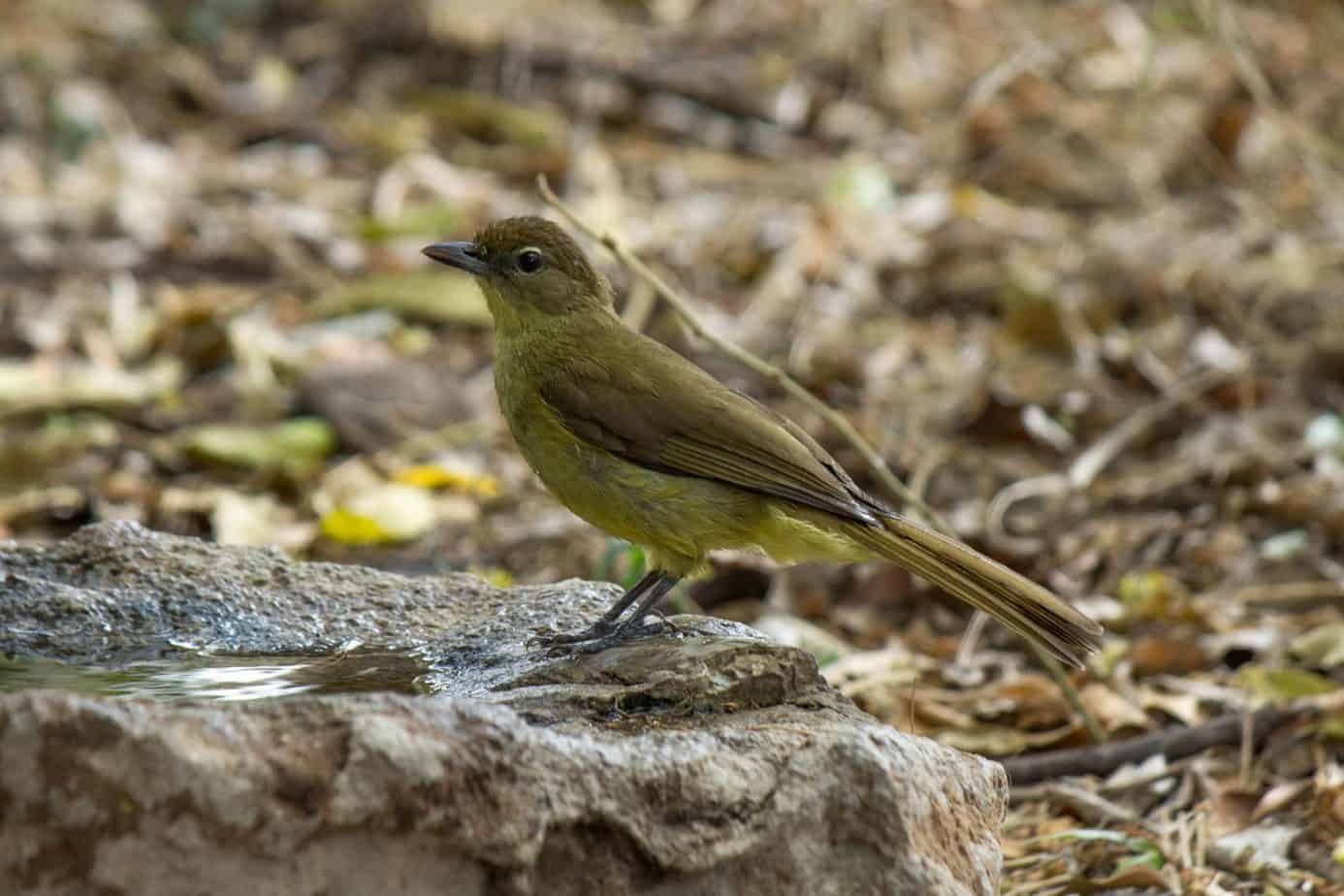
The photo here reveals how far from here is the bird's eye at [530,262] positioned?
16.7 feet

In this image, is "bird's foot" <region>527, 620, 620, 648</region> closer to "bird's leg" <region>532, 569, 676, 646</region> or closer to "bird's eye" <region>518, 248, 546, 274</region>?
"bird's leg" <region>532, 569, 676, 646</region>

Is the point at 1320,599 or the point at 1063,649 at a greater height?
the point at 1320,599

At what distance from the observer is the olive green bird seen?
4160 mm

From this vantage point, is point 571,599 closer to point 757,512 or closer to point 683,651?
point 757,512

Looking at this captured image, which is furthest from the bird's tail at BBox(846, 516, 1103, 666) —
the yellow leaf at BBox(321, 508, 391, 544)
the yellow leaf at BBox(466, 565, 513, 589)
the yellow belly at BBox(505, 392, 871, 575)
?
the yellow leaf at BBox(321, 508, 391, 544)

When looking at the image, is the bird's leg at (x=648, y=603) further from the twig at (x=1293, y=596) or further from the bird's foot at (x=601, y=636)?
the twig at (x=1293, y=596)

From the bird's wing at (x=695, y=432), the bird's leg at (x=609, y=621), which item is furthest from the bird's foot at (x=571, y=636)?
the bird's wing at (x=695, y=432)

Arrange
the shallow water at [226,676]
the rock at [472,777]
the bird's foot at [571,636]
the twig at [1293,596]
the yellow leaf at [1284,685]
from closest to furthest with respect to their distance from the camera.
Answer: the rock at [472,777], the shallow water at [226,676], the bird's foot at [571,636], the yellow leaf at [1284,685], the twig at [1293,596]

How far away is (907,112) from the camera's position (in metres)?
12.0

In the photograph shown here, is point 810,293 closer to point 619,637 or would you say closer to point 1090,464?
point 1090,464

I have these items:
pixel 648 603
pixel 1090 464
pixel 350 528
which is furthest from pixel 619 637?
pixel 1090 464

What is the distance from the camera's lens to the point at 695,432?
4.45m

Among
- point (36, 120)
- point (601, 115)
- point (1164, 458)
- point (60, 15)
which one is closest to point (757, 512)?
point (1164, 458)

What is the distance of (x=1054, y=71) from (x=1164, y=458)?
5274mm
